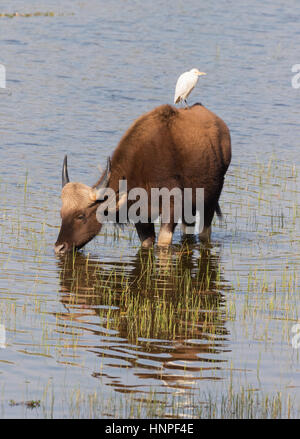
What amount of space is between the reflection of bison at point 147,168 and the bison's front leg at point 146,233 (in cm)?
30

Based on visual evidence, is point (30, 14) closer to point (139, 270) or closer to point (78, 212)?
point (78, 212)

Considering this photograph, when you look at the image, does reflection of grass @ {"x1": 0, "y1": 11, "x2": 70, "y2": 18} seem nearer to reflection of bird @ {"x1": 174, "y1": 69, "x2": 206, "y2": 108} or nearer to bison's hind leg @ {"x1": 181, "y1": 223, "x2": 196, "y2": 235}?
reflection of bird @ {"x1": 174, "y1": 69, "x2": 206, "y2": 108}

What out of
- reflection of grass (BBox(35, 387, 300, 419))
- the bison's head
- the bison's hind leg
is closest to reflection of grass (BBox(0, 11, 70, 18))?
the bison's hind leg

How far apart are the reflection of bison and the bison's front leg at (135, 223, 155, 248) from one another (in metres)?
0.30

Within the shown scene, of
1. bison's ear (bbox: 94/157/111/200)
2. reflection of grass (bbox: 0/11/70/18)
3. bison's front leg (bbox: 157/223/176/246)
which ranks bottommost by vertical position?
bison's front leg (bbox: 157/223/176/246)

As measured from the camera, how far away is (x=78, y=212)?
10672mm

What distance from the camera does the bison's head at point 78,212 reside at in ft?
34.8

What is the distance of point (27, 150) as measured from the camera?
1648cm

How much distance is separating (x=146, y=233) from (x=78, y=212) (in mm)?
1047

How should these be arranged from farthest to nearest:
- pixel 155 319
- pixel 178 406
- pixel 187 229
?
1. pixel 187 229
2. pixel 155 319
3. pixel 178 406

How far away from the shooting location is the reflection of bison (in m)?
10.7

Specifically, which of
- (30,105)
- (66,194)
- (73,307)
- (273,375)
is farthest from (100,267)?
(30,105)

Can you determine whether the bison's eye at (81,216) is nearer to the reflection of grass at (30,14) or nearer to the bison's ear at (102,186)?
the bison's ear at (102,186)

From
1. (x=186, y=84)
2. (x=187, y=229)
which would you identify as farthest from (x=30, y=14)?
(x=187, y=229)
